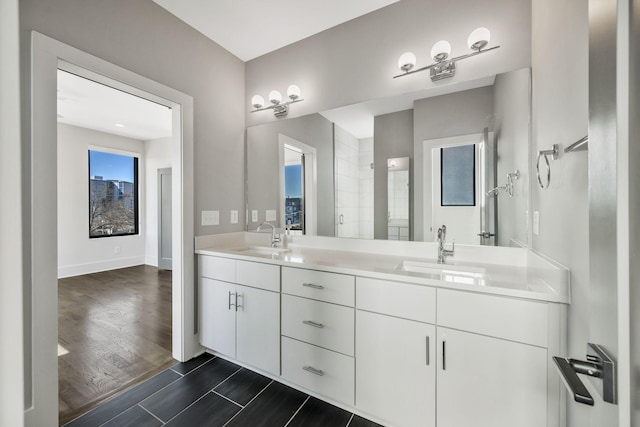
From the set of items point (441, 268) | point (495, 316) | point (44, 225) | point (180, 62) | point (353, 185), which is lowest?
point (495, 316)

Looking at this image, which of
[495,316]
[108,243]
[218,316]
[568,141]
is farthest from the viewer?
[108,243]

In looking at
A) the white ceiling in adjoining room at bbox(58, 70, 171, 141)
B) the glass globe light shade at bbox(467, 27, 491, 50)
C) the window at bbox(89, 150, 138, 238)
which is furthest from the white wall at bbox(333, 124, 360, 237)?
the window at bbox(89, 150, 138, 238)

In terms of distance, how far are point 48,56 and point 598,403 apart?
2.40m

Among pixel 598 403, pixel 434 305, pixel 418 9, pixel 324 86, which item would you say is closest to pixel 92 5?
pixel 324 86

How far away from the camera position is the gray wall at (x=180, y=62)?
149 centimetres

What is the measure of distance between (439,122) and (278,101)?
1413 mm

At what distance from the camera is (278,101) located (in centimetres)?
246

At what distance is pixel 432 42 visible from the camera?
5.98 ft

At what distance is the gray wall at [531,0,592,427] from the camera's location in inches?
34.6

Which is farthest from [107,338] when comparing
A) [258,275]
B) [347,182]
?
[347,182]

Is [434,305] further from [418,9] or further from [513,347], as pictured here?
[418,9]

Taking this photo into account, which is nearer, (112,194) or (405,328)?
(405,328)

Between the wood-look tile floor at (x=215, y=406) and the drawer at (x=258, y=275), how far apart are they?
67cm

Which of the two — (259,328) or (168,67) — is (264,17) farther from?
(259,328)
